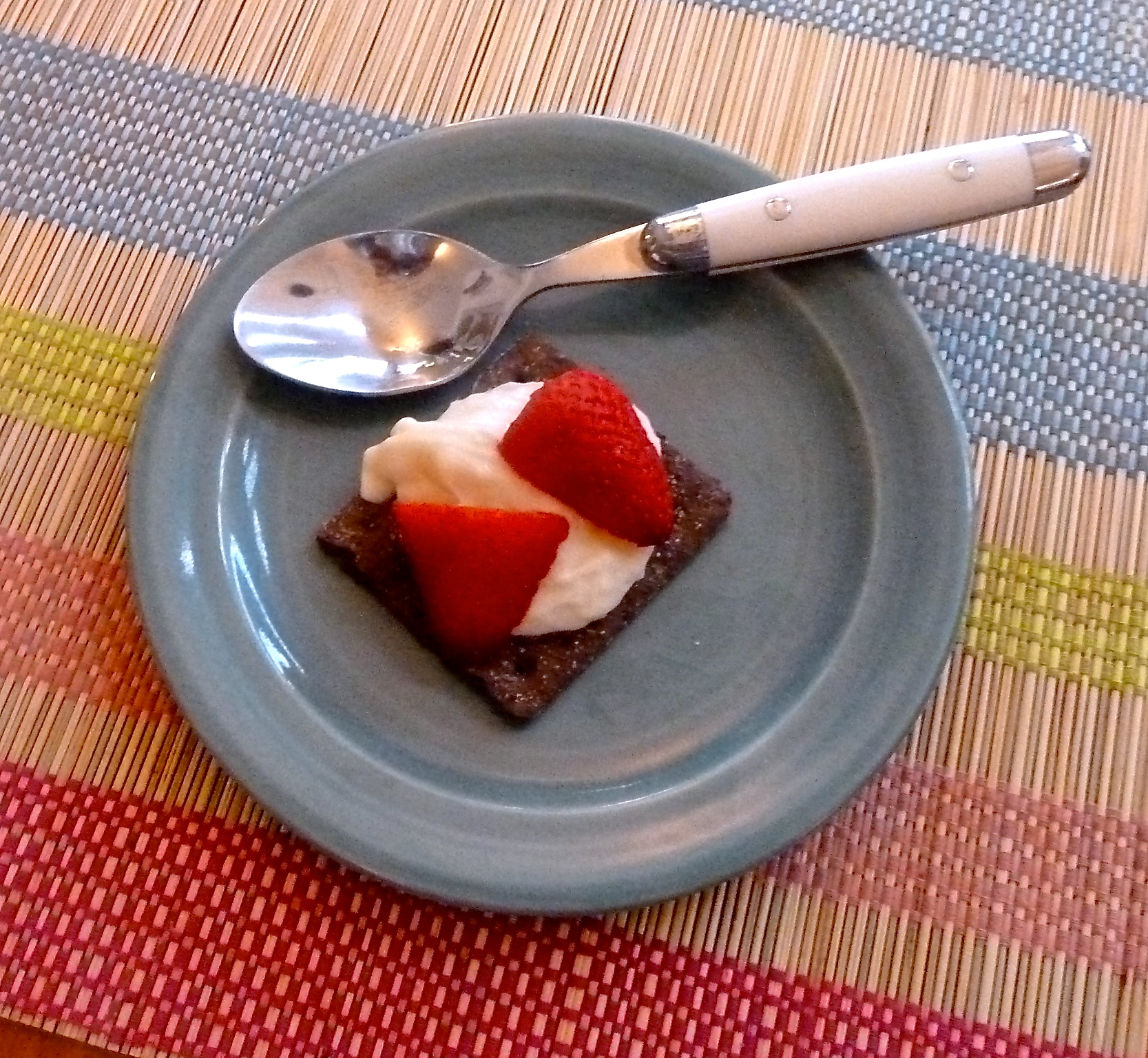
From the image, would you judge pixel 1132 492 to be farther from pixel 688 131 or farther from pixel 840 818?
pixel 688 131

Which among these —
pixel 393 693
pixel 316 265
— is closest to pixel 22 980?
pixel 393 693

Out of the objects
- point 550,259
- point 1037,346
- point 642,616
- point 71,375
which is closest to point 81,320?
point 71,375

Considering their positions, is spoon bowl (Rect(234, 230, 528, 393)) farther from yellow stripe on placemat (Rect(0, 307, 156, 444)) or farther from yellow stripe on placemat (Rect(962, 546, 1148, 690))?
yellow stripe on placemat (Rect(962, 546, 1148, 690))

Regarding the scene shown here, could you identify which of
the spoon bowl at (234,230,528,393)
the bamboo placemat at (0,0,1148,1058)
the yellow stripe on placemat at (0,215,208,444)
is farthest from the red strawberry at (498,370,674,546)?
the yellow stripe on placemat at (0,215,208,444)

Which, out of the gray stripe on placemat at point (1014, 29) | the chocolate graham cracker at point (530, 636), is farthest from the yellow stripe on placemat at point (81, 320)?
the gray stripe on placemat at point (1014, 29)

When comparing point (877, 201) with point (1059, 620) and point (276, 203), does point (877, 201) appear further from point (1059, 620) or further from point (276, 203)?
point (276, 203)

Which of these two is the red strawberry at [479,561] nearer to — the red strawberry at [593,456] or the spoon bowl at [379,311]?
the red strawberry at [593,456]
